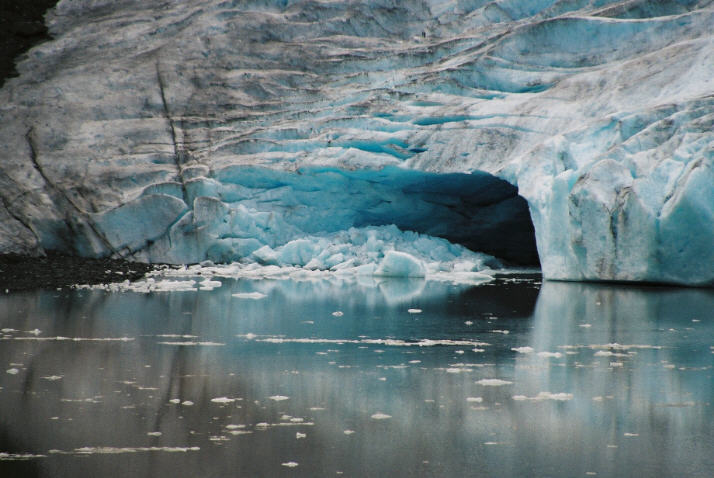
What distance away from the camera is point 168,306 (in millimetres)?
8359

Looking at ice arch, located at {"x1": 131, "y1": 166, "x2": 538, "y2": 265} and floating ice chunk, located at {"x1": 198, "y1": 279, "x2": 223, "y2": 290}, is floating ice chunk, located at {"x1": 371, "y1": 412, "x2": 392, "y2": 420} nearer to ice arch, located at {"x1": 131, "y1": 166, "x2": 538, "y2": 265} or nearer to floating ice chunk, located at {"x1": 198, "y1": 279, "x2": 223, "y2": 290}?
floating ice chunk, located at {"x1": 198, "y1": 279, "x2": 223, "y2": 290}

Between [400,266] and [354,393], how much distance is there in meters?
9.27

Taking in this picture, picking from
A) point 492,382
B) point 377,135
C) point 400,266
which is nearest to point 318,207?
point 377,135

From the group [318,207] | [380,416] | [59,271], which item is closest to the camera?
[380,416]

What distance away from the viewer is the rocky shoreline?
1077 centimetres

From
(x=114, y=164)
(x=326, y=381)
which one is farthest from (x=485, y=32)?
(x=326, y=381)

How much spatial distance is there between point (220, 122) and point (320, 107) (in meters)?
2.34

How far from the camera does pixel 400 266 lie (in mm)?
13406

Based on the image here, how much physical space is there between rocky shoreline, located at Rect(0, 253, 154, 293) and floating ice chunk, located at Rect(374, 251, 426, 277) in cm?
417

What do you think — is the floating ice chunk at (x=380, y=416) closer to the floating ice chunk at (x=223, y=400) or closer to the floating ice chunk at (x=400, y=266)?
the floating ice chunk at (x=223, y=400)

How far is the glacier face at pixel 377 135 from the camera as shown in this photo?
11219mm

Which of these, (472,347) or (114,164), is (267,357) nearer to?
(472,347)

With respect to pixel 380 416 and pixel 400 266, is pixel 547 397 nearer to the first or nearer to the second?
pixel 380 416

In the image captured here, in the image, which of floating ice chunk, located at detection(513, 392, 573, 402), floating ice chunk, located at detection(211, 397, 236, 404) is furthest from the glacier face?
floating ice chunk, located at detection(211, 397, 236, 404)
